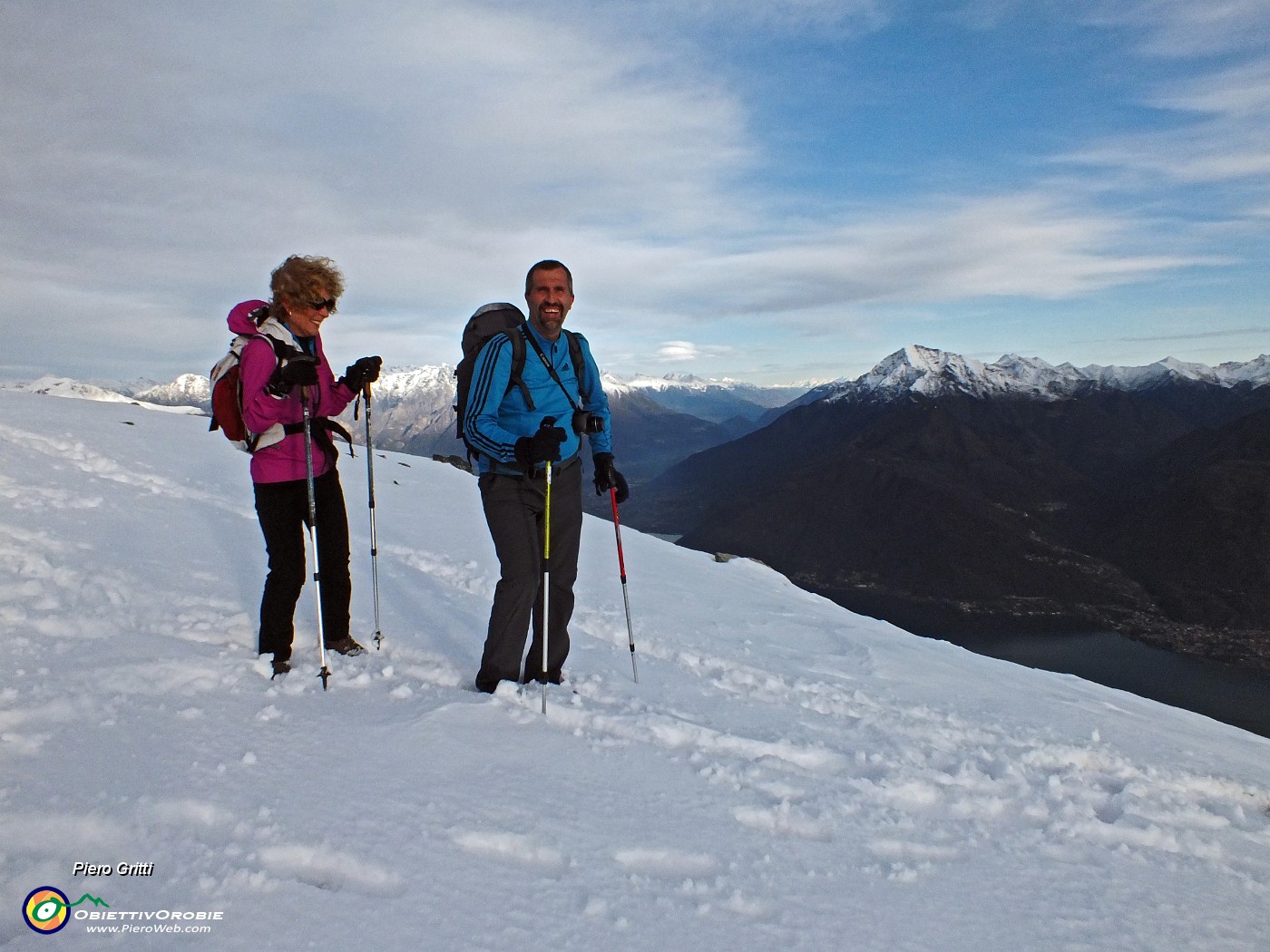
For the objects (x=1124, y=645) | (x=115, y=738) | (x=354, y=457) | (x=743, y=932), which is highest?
(x=354, y=457)

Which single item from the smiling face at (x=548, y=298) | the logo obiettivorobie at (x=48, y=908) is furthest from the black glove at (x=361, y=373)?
the logo obiettivorobie at (x=48, y=908)

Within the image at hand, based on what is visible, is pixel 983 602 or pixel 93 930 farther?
pixel 983 602

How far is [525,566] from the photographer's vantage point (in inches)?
189

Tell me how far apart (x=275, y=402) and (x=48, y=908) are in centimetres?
296

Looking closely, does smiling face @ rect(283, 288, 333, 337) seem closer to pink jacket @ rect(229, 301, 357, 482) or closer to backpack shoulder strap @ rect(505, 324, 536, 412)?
pink jacket @ rect(229, 301, 357, 482)

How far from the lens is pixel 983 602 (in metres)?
144

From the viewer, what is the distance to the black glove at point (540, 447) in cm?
446

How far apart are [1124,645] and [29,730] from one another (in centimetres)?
14214

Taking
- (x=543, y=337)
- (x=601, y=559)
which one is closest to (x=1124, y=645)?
(x=601, y=559)

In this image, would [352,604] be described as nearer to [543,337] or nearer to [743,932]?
[543,337]

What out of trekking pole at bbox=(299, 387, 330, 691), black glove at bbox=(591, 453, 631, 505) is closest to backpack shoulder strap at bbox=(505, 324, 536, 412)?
black glove at bbox=(591, 453, 631, 505)

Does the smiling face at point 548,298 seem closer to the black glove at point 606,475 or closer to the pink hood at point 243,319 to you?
the black glove at point 606,475

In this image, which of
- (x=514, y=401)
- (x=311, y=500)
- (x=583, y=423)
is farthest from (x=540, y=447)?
(x=311, y=500)

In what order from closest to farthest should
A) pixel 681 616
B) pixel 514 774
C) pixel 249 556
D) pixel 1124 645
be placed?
pixel 514 774
pixel 249 556
pixel 681 616
pixel 1124 645
